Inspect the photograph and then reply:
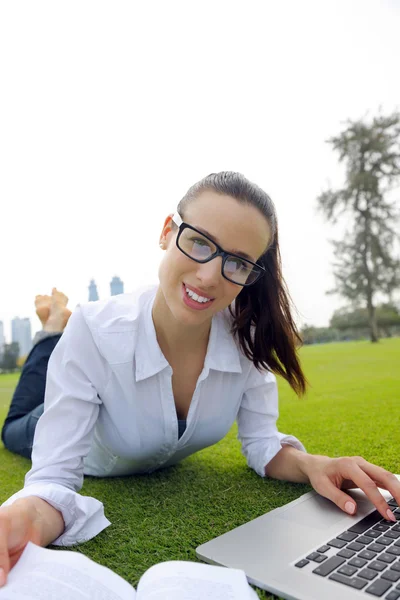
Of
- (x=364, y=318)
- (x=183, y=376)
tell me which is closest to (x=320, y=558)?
(x=183, y=376)

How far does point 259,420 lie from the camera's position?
150 cm

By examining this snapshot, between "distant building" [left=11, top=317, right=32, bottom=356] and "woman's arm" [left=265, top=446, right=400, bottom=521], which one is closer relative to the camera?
"woman's arm" [left=265, top=446, right=400, bottom=521]

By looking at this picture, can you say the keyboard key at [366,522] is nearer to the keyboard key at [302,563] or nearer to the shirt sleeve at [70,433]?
the keyboard key at [302,563]

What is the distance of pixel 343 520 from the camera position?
969mm

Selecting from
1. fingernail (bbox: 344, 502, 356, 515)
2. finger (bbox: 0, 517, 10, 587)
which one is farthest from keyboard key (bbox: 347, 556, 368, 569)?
finger (bbox: 0, 517, 10, 587)

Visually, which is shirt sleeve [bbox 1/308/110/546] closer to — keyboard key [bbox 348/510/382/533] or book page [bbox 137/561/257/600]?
book page [bbox 137/561/257/600]

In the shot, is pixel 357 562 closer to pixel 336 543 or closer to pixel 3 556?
pixel 336 543

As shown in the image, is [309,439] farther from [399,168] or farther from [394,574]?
[399,168]

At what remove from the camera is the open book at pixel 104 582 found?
668 millimetres

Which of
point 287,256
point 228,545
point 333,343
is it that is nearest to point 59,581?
point 228,545

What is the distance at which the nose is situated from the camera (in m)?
1.13

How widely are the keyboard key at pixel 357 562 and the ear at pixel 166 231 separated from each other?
0.88 metres

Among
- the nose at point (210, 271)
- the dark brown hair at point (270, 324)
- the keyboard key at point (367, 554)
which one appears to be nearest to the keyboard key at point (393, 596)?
the keyboard key at point (367, 554)

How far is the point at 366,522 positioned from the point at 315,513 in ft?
0.39
